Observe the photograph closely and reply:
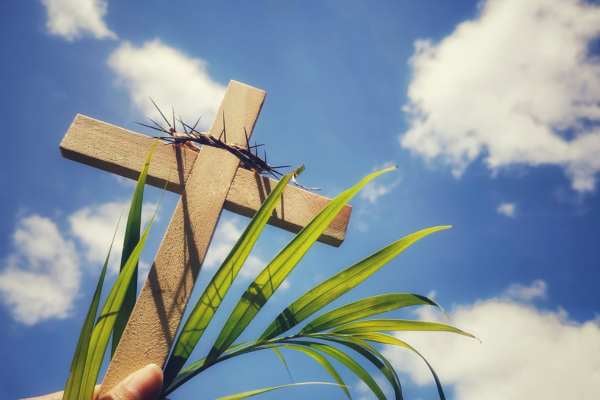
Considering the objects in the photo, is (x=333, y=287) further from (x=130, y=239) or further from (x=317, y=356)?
(x=130, y=239)

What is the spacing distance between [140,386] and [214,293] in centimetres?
28

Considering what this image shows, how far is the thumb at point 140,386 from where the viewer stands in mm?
1004

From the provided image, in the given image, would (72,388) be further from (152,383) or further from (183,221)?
(183,221)

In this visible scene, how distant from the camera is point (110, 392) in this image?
1021 mm

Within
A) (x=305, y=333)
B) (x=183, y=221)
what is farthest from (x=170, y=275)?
(x=305, y=333)

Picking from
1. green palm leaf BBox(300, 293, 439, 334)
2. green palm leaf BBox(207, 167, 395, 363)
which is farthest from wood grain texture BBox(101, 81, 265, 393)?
green palm leaf BBox(300, 293, 439, 334)

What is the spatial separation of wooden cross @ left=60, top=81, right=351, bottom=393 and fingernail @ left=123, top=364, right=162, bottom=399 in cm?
18

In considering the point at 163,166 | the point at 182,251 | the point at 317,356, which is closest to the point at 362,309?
the point at 317,356

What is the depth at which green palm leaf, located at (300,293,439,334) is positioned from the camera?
1192 millimetres

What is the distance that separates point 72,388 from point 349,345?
2.31 feet

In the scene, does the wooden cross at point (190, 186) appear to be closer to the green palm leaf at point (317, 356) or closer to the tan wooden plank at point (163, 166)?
the tan wooden plank at point (163, 166)

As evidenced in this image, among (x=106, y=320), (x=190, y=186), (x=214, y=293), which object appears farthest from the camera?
(x=190, y=186)

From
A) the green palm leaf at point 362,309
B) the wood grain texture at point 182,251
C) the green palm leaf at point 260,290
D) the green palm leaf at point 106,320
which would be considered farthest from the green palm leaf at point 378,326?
the green palm leaf at point 106,320

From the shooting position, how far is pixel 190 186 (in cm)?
145
